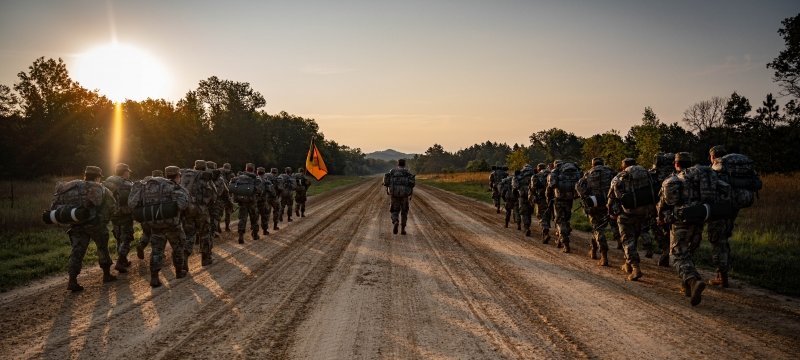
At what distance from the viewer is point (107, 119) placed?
4569 cm

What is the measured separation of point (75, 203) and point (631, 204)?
10.3m

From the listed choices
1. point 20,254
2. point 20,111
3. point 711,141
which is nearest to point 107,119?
point 20,111

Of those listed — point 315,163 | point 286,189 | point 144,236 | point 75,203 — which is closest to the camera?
point 75,203

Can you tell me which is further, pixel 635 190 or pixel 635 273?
pixel 635 190

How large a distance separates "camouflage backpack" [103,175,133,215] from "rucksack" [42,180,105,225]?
1.54m

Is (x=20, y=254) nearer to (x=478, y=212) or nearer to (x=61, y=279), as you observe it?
(x=61, y=279)

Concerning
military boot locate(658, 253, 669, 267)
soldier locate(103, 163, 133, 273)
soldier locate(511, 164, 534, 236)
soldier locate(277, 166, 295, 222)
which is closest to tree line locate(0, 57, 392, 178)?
soldier locate(277, 166, 295, 222)

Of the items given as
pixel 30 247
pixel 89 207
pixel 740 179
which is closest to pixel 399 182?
pixel 89 207

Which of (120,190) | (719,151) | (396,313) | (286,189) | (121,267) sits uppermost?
(719,151)

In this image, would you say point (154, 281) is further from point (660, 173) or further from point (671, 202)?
point (660, 173)

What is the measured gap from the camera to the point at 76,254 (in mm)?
7328

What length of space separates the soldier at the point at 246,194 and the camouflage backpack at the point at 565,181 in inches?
339

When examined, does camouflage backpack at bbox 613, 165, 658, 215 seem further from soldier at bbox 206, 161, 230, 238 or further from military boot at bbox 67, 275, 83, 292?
military boot at bbox 67, 275, 83, 292

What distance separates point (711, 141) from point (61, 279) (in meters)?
75.9
